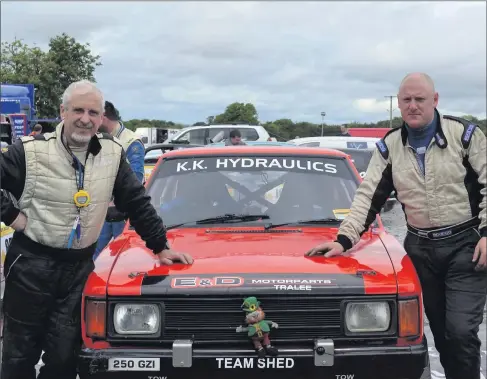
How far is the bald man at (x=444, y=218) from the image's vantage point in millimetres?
3457

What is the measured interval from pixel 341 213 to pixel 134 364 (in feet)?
5.68

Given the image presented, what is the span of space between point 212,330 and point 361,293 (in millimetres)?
744

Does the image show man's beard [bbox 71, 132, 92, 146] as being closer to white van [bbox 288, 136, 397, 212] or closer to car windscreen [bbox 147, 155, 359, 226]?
car windscreen [bbox 147, 155, 359, 226]

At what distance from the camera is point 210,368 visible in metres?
2.99

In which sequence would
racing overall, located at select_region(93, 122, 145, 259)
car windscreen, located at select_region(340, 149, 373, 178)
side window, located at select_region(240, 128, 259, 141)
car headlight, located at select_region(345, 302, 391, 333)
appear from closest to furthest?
1. car headlight, located at select_region(345, 302, 391, 333)
2. racing overall, located at select_region(93, 122, 145, 259)
3. car windscreen, located at select_region(340, 149, 373, 178)
4. side window, located at select_region(240, 128, 259, 141)

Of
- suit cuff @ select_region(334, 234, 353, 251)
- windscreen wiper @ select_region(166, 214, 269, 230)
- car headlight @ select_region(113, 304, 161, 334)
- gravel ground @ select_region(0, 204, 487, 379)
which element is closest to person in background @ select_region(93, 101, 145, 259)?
windscreen wiper @ select_region(166, 214, 269, 230)

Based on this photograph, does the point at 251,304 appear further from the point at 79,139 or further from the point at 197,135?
the point at 197,135

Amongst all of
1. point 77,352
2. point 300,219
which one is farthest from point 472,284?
point 77,352

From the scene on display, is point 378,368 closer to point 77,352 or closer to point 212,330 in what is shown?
point 212,330

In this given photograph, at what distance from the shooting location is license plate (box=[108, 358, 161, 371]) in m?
2.99

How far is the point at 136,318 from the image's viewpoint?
3.09 m

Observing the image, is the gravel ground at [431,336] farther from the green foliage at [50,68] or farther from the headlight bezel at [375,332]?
the green foliage at [50,68]

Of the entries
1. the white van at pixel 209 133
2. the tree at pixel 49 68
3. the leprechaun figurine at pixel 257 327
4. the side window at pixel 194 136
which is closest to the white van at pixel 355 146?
the white van at pixel 209 133

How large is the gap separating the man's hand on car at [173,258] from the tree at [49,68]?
2201 cm
